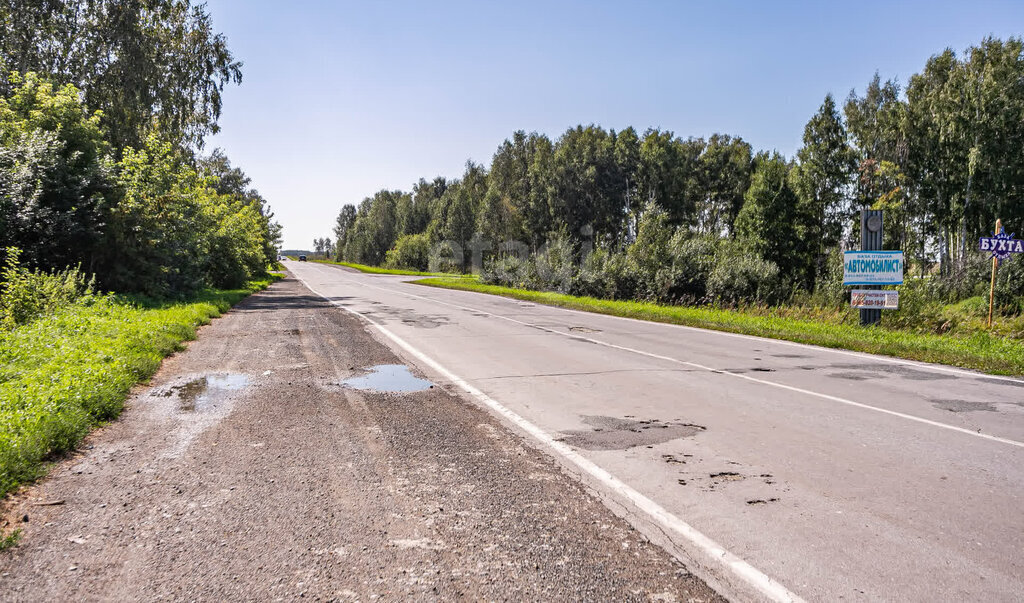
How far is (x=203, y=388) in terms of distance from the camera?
7.97m

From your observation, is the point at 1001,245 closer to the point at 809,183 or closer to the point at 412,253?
the point at 809,183

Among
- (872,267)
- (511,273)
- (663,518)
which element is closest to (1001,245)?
(872,267)

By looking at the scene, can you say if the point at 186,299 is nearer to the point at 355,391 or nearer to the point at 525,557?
the point at 355,391

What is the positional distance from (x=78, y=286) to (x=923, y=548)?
18.3 m

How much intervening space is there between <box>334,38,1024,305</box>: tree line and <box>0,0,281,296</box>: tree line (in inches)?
747

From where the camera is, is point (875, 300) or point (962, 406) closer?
point (962, 406)

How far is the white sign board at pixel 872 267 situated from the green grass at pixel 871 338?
135 centimetres

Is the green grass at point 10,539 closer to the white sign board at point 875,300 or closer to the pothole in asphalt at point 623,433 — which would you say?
the pothole in asphalt at point 623,433

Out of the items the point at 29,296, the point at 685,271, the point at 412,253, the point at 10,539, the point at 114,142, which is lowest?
the point at 10,539

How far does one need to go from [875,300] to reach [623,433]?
1244 centimetres

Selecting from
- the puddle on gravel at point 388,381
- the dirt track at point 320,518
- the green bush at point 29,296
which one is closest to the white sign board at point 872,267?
the puddle on gravel at point 388,381

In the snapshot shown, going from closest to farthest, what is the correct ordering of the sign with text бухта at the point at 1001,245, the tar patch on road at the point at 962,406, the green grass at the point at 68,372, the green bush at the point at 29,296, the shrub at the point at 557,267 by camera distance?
the green grass at the point at 68,372, the tar patch on road at the point at 962,406, the green bush at the point at 29,296, the sign with text бухта at the point at 1001,245, the shrub at the point at 557,267

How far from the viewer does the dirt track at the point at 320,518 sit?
3100 mm

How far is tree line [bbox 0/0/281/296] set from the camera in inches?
611
